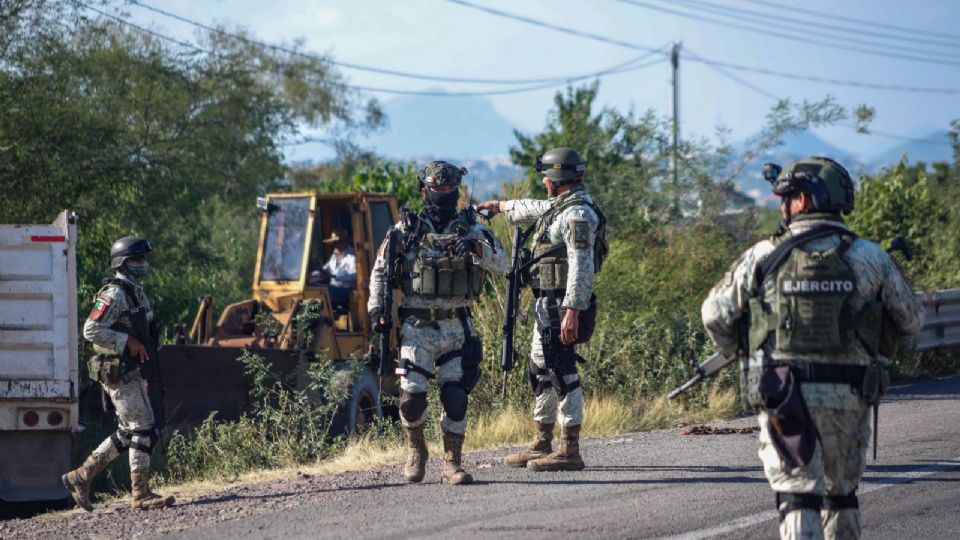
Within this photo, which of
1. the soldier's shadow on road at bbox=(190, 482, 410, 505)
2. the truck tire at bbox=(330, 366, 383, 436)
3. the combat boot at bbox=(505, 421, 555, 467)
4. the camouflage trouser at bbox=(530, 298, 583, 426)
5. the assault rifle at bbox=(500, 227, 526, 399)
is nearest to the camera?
the soldier's shadow on road at bbox=(190, 482, 410, 505)

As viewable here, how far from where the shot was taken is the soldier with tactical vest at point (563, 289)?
7871 millimetres

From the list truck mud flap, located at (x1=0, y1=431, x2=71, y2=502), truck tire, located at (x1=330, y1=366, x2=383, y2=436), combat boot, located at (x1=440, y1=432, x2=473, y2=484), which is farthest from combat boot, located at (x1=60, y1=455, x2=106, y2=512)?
truck tire, located at (x1=330, y1=366, x2=383, y2=436)

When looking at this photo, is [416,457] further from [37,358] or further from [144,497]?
[37,358]

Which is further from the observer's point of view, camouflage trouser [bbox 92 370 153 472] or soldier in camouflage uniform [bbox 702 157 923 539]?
camouflage trouser [bbox 92 370 153 472]

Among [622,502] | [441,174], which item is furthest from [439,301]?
[622,502]

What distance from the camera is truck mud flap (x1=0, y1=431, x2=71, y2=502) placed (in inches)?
362

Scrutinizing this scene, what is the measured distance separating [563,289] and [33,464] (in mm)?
4387

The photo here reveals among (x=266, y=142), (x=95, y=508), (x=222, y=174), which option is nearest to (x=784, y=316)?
(x=95, y=508)

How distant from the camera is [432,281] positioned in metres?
7.71

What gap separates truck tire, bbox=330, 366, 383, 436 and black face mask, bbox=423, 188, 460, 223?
407 cm

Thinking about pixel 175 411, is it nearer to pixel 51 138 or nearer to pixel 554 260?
pixel 554 260

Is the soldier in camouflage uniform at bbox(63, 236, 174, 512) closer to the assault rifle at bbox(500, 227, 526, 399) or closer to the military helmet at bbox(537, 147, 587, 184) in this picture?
the assault rifle at bbox(500, 227, 526, 399)

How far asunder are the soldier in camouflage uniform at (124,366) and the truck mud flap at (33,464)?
1.07m

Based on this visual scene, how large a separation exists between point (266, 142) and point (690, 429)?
23.6m
